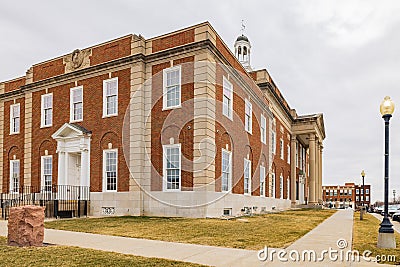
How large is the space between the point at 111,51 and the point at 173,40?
441 cm

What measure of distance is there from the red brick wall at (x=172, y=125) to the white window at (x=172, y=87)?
24 cm

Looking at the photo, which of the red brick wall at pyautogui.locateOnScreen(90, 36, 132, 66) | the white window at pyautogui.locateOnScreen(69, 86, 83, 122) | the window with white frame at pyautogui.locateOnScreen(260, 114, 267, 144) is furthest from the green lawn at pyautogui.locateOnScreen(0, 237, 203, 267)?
the window with white frame at pyautogui.locateOnScreen(260, 114, 267, 144)

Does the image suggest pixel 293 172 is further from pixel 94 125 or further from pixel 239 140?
pixel 94 125

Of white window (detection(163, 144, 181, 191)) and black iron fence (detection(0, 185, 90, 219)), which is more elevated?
white window (detection(163, 144, 181, 191))

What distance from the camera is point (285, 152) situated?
4297cm

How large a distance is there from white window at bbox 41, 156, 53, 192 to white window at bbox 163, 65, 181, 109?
390 inches

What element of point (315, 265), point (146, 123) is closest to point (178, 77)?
point (146, 123)

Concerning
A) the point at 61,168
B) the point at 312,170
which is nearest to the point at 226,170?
the point at 61,168

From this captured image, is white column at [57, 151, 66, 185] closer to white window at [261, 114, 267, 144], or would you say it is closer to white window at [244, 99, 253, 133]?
white window at [244, 99, 253, 133]

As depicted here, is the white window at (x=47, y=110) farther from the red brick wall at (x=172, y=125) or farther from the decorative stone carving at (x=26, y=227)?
the decorative stone carving at (x=26, y=227)

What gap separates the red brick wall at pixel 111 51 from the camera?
23.8m

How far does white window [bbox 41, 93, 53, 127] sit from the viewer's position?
2742cm

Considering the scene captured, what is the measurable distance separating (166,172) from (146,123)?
3.15 metres

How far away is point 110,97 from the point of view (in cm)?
2434
